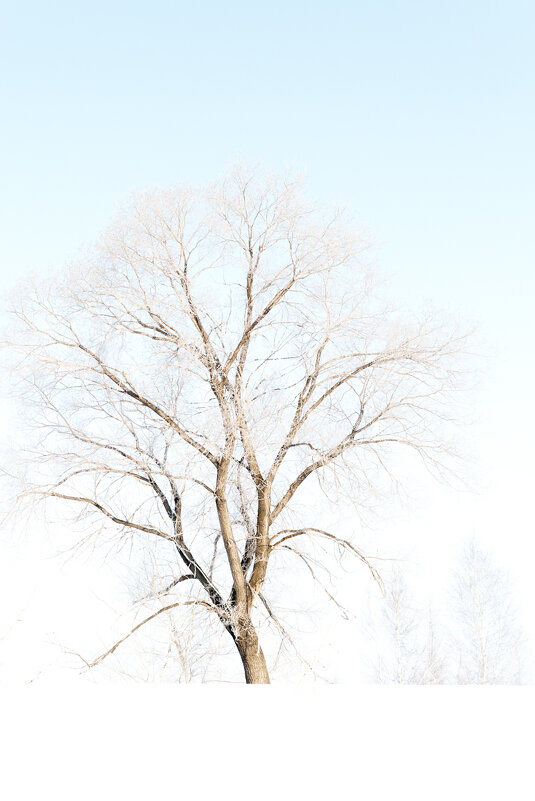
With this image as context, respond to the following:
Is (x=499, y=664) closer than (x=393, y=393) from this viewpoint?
No

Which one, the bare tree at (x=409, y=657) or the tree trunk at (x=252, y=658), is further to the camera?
the bare tree at (x=409, y=657)

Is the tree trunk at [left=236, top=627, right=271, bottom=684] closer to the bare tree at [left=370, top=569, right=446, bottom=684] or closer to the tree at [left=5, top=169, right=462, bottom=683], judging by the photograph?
the tree at [left=5, top=169, right=462, bottom=683]

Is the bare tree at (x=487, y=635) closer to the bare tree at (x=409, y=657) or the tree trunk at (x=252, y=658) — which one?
the bare tree at (x=409, y=657)

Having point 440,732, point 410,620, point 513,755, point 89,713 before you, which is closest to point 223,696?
point 89,713

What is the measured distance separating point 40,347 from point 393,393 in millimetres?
3643

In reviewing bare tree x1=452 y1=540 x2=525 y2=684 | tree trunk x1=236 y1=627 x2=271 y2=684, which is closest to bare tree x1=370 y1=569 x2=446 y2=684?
bare tree x1=452 y1=540 x2=525 y2=684

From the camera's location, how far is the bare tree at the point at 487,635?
11.5m

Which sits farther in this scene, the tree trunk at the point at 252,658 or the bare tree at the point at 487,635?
the bare tree at the point at 487,635

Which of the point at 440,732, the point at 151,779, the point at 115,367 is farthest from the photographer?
the point at 115,367

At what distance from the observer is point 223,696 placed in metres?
2.32

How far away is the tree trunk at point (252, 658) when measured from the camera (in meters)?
6.80

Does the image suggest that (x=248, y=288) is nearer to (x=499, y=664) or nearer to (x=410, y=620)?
(x=410, y=620)

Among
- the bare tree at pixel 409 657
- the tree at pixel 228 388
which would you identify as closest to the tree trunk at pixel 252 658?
the tree at pixel 228 388

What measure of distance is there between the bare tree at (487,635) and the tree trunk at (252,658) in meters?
5.98
